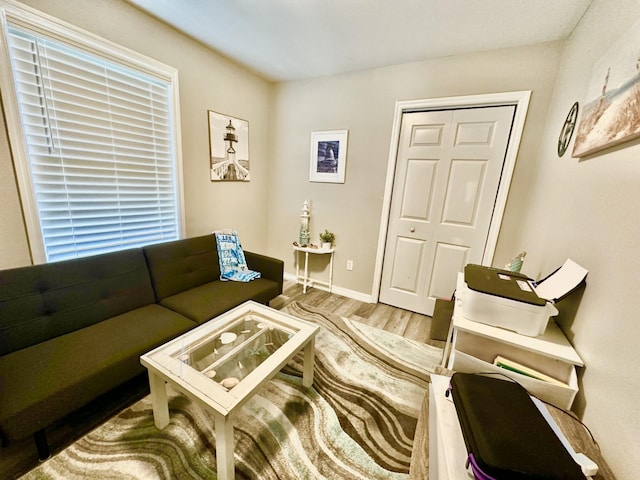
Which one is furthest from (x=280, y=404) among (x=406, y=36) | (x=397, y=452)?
(x=406, y=36)

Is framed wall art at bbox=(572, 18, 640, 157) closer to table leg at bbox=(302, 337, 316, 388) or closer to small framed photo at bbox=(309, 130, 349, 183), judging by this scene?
table leg at bbox=(302, 337, 316, 388)

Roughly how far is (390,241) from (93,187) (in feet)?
8.44

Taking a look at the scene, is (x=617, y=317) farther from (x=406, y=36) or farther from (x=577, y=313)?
(x=406, y=36)

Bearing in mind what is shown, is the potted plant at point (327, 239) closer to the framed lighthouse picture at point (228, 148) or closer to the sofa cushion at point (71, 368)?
the framed lighthouse picture at point (228, 148)

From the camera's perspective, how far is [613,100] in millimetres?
1021

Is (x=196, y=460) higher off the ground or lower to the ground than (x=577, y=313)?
lower

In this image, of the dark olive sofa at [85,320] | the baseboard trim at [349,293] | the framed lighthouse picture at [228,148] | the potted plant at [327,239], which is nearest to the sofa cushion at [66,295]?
the dark olive sofa at [85,320]

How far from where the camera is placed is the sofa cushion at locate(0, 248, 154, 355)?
1281mm

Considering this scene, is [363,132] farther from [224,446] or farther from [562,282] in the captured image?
[224,446]

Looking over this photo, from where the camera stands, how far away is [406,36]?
1.90 m

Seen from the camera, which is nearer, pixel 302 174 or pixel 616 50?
pixel 616 50

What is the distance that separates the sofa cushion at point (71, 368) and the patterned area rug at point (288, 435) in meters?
0.24

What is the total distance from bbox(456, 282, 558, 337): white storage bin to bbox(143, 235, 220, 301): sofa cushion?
203cm

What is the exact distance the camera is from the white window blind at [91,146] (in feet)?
4.86
